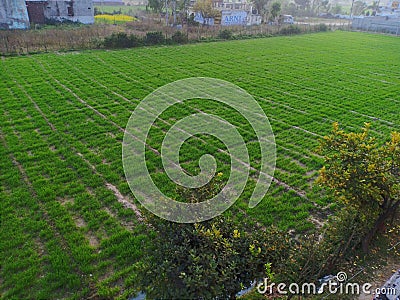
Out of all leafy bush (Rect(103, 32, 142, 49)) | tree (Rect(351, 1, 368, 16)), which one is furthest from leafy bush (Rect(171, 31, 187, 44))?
tree (Rect(351, 1, 368, 16))

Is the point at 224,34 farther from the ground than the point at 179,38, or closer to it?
farther from the ground

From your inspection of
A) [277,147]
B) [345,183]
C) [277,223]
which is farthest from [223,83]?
[345,183]

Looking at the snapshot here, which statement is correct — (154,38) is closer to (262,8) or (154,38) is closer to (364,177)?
(364,177)

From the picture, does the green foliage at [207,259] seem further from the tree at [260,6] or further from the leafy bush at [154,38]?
the tree at [260,6]

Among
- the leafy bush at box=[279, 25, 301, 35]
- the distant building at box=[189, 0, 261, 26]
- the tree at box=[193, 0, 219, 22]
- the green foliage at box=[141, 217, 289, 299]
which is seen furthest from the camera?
the distant building at box=[189, 0, 261, 26]

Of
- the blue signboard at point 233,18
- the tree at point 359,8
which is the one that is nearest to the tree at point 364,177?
the blue signboard at point 233,18

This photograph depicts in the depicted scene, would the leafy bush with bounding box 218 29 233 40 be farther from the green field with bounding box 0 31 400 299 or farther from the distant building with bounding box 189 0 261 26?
the distant building with bounding box 189 0 261 26

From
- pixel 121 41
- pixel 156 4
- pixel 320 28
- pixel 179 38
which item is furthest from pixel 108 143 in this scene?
pixel 320 28
